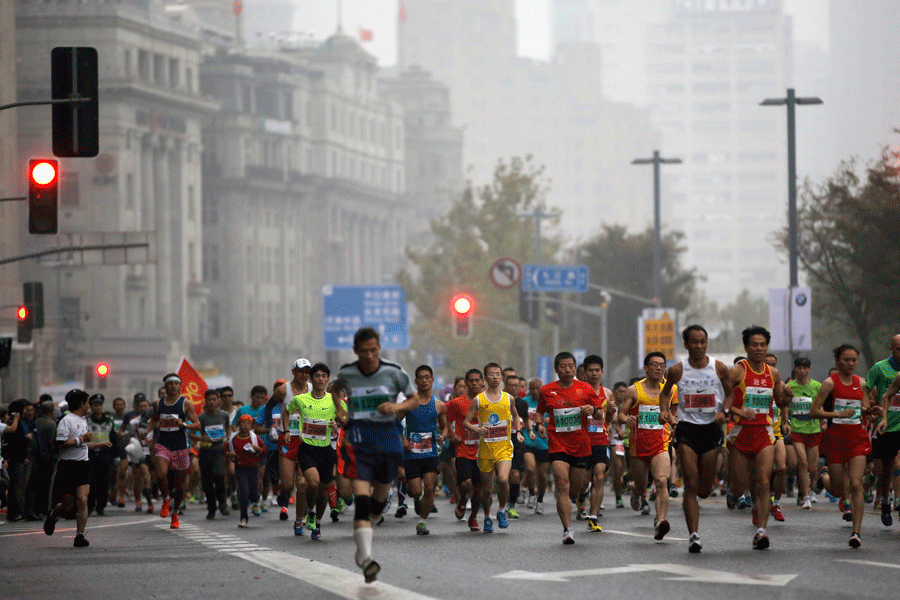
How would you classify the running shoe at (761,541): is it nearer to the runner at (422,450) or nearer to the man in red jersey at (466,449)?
the man in red jersey at (466,449)

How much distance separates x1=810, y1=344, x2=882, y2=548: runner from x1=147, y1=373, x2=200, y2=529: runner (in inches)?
334

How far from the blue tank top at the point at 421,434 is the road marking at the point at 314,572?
211cm

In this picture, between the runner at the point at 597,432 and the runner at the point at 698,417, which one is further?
the runner at the point at 597,432

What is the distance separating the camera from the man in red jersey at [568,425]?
51.8 ft

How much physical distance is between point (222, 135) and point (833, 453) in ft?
367

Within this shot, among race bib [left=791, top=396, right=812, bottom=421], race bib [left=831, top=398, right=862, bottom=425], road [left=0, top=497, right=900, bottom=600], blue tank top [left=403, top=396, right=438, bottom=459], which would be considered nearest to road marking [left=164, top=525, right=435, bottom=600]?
road [left=0, top=497, right=900, bottom=600]

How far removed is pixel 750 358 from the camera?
1397cm

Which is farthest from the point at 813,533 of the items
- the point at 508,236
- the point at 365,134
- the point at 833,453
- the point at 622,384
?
the point at 365,134

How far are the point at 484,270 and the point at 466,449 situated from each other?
58579 millimetres

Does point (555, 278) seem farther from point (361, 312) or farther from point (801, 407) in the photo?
point (801, 407)

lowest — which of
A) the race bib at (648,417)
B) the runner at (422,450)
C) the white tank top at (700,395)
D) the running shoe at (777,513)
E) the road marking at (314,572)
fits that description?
the running shoe at (777,513)

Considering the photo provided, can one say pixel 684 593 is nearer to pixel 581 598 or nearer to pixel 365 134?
pixel 581 598

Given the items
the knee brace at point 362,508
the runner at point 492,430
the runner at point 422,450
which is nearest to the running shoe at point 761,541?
the knee brace at point 362,508

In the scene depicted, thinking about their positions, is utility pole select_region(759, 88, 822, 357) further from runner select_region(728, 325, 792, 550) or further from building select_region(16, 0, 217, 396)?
building select_region(16, 0, 217, 396)
